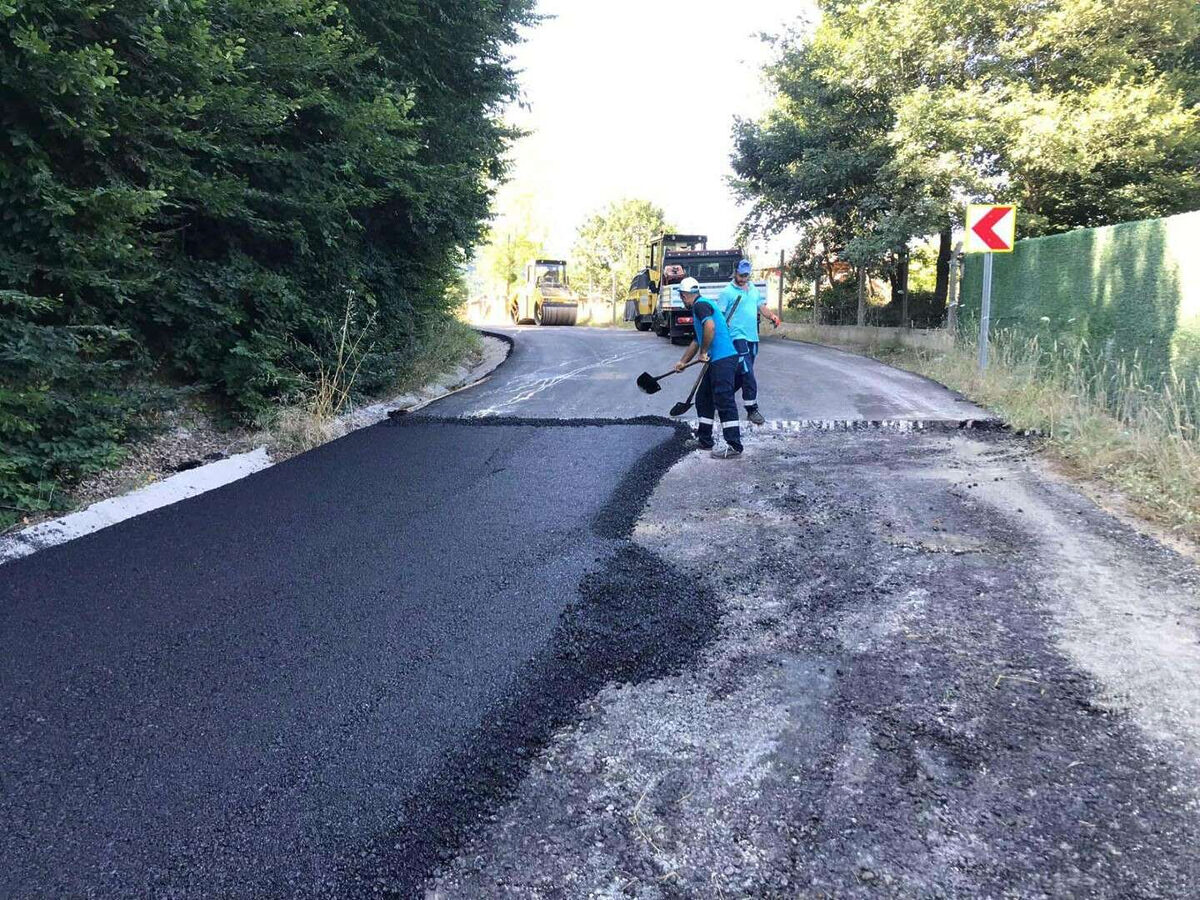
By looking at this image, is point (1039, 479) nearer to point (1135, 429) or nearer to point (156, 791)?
point (1135, 429)

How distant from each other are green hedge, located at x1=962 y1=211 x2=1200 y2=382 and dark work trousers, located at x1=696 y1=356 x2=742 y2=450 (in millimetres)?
4162

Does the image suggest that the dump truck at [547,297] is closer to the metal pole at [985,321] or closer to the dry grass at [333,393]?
the dry grass at [333,393]

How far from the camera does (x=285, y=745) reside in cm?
270

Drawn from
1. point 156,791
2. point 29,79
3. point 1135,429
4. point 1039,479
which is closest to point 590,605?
point 156,791

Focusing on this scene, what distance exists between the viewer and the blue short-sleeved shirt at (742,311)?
7996 millimetres

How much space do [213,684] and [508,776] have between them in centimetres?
133

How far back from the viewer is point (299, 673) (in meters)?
3.20

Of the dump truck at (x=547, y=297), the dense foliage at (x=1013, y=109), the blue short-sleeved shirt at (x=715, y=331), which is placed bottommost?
the blue short-sleeved shirt at (x=715, y=331)

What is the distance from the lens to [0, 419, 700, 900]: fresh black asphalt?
7.30ft

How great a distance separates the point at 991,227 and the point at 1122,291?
2125mm

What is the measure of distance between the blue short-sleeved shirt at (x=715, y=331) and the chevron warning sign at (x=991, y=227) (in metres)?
5.25

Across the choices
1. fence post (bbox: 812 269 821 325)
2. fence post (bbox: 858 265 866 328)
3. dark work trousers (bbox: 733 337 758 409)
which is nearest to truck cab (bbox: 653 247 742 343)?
fence post (bbox: 858 265 866 328)

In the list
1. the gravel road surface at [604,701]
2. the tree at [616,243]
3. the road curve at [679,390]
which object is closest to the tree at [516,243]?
the tree at [616,243]

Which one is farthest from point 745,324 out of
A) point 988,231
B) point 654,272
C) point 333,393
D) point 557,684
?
point 654,272
